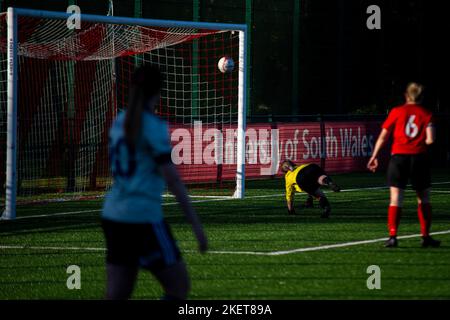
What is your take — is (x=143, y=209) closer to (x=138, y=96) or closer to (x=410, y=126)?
(x=138, y=96)

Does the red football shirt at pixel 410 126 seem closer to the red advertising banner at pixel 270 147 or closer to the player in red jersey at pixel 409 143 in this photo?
the player in red jersey at pixel 409 143

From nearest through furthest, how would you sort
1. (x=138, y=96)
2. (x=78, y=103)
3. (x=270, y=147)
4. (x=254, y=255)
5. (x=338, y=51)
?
(x=138, y=96) < (x=254, y=255) < (x=78, y=103) < (x=270, y=147) < (x=338, y=51)

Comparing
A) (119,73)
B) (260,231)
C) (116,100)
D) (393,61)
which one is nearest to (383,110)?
(393,61)

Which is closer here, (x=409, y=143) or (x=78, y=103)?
(x=409, y=143)

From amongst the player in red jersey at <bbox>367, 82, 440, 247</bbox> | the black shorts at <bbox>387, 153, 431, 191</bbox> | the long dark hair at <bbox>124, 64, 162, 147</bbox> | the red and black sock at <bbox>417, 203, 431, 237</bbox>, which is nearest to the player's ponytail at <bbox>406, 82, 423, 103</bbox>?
the player in red jersey at <bbox>367, 82, 440, 247</bbox>

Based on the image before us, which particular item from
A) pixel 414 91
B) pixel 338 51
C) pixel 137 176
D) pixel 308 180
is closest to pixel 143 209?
pixel 137 176

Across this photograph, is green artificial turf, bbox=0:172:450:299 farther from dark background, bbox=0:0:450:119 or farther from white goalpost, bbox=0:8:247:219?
dark background, bbox=0:0:450:119

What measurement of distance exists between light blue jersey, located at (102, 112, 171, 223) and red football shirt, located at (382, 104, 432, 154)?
6.22 metres

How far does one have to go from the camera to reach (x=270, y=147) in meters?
27.3

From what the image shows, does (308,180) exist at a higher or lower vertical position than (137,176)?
lower

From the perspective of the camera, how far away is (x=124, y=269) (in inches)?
276

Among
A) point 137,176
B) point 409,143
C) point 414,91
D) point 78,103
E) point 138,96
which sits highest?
point 78,103

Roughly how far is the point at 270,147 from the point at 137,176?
2038 cm
